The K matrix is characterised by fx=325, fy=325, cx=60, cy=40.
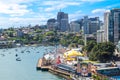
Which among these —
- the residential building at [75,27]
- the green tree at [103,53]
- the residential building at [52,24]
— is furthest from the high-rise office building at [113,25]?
the residential building at [52,24]

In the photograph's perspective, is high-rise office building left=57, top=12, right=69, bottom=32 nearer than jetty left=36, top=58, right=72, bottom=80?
No

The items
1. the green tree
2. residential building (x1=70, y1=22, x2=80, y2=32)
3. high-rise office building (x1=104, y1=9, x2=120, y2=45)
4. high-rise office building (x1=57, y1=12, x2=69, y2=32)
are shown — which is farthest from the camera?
high-rise office building (x1=57, y1=12, x2=69, y2=32)

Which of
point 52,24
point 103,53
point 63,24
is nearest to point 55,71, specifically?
point 103,53

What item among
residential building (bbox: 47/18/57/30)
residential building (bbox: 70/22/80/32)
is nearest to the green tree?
residential building (bbox: 70/22/80/32)

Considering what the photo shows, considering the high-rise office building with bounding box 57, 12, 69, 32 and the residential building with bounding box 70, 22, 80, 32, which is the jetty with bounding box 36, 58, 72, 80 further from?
the high-rise office building with bounding box 57, 12, 69, 32

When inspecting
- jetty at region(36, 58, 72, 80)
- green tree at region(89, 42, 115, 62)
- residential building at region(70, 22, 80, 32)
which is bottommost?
jetty at region(36, 58, 72, 80)

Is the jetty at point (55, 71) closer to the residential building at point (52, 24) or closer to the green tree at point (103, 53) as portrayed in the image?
the green tree at point (103, 53)

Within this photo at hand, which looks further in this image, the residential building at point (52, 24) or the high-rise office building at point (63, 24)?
the high-rise office building at point (63, 24)

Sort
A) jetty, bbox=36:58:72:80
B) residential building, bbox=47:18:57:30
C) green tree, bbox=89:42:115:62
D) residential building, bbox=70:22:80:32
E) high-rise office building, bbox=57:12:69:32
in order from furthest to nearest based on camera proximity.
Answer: high-rise office building, bbox=57:12:69:32 < residential building, bbox=47:18:57:30 < residential building, bbox=70:22:80:32 < green tree, bbox=89:42:115:62 < jetty, bbox=36:58:72:80
